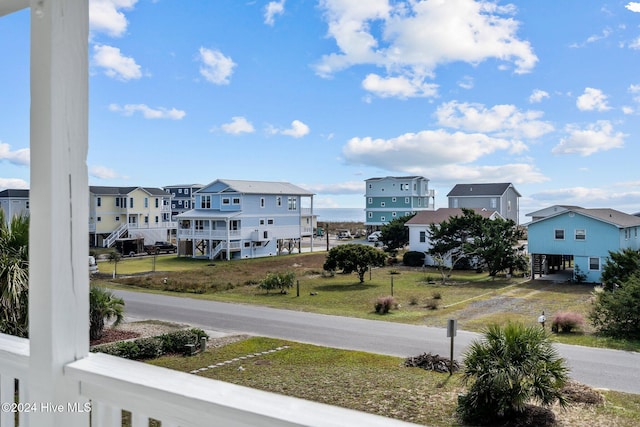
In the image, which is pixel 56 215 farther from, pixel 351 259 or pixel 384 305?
pixel 351 259

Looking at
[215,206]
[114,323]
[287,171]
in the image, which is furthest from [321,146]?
[114,323]

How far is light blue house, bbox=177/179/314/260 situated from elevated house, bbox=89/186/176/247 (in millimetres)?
155

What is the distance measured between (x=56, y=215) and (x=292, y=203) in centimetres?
311

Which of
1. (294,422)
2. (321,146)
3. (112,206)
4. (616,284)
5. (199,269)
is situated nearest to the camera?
(294,422)

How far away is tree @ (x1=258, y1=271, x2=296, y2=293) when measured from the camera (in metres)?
5.75

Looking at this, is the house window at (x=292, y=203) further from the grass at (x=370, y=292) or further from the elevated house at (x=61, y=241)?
the elevated house at (x=61, y=241)

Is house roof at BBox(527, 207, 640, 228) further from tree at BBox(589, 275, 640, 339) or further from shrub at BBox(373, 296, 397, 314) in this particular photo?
shrub at BBox(373, 296, 397, 314)

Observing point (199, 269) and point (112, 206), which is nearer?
point (112, 206)

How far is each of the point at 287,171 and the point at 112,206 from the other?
1154 mm

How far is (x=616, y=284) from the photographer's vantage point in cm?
311

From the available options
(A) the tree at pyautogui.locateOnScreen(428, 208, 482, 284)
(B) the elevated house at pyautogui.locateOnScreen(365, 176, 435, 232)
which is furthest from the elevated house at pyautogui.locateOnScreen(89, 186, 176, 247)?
(A) the tree at pyautogui.locateOnScreen(428, 208, 482, 284)

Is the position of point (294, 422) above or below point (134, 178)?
below

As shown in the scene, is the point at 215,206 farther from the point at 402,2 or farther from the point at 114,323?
the point at 402,2

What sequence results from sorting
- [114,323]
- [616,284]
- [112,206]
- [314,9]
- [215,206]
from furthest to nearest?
[114,323] < [215,206] < [616,284] < [112,206] < [314,9]
